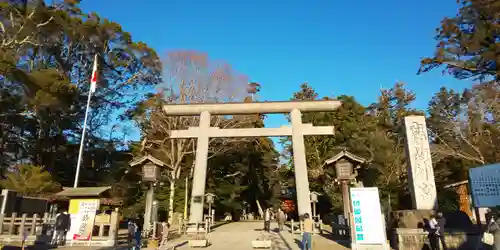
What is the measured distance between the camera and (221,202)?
2767 centimetres

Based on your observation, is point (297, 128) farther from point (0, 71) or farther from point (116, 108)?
point (116, 108)

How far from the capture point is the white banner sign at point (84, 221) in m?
11.6

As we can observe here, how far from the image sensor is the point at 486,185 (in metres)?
8.56

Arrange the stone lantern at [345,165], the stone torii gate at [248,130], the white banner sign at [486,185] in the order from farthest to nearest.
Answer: the stone torii gate at [248,130] → the stone lantern at [345,165] → the white banner sign at [486,185]

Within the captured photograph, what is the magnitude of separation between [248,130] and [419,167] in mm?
9069

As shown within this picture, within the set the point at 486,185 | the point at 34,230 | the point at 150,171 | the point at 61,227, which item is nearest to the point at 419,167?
the point at 486,185

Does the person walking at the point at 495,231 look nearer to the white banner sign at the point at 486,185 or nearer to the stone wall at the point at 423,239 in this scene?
the white banner sign at the point at 486,185

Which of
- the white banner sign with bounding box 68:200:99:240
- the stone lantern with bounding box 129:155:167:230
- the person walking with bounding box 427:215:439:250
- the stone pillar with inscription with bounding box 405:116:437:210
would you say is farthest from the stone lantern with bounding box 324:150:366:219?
the white banner sign with bounding box 68:200:99:240

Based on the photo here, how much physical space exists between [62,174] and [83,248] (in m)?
20.2

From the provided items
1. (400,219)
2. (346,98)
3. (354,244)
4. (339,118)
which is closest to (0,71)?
(354,244)

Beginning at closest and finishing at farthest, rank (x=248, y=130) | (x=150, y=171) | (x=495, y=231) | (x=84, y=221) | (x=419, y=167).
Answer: (x=495, y=231) → (x=419, y=167) → (x=84, y=221) → (x=150, y=171) → (x=248, y=130)

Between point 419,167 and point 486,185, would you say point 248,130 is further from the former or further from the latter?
point 486,185

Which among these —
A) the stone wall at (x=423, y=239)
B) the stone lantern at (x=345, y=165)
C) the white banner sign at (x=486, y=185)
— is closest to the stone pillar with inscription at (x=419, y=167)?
the stone wall at (x=423, y=239)

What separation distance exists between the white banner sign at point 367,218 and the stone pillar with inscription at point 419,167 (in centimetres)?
269
